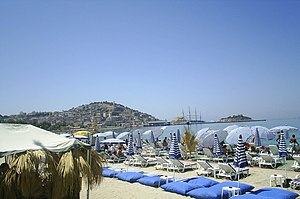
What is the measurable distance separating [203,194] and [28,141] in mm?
4903

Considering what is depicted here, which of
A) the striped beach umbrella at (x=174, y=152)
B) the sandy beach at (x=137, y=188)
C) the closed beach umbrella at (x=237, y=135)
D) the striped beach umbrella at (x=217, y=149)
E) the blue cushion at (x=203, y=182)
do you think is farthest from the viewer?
the closed beach umbrella at (x=237, y=135)

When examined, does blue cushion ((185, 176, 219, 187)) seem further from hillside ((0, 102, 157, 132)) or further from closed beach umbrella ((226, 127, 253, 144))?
hillside ((0, 102, 157, 132))

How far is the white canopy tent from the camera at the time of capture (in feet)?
19.9

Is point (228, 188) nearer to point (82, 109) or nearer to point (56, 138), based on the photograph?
point (56, 138)

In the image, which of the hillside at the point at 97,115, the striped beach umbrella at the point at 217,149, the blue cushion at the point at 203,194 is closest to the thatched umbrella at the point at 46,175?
the blue cushion at the point at 203,194

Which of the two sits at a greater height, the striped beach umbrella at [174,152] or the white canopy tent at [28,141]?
the white canopy tent at [28,141]

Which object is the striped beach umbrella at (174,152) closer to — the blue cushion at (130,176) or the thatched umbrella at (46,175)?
the blue cushion at (130,176)

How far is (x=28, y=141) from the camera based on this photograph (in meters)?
6.37

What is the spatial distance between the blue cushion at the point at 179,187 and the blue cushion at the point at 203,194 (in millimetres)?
253

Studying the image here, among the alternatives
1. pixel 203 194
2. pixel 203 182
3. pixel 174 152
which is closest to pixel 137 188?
pixel 203 182

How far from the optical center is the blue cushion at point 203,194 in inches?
320

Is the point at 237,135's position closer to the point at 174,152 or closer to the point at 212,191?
the point at 174,152

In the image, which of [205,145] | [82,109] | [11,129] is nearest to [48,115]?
[82,109]

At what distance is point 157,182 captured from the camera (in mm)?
10352
